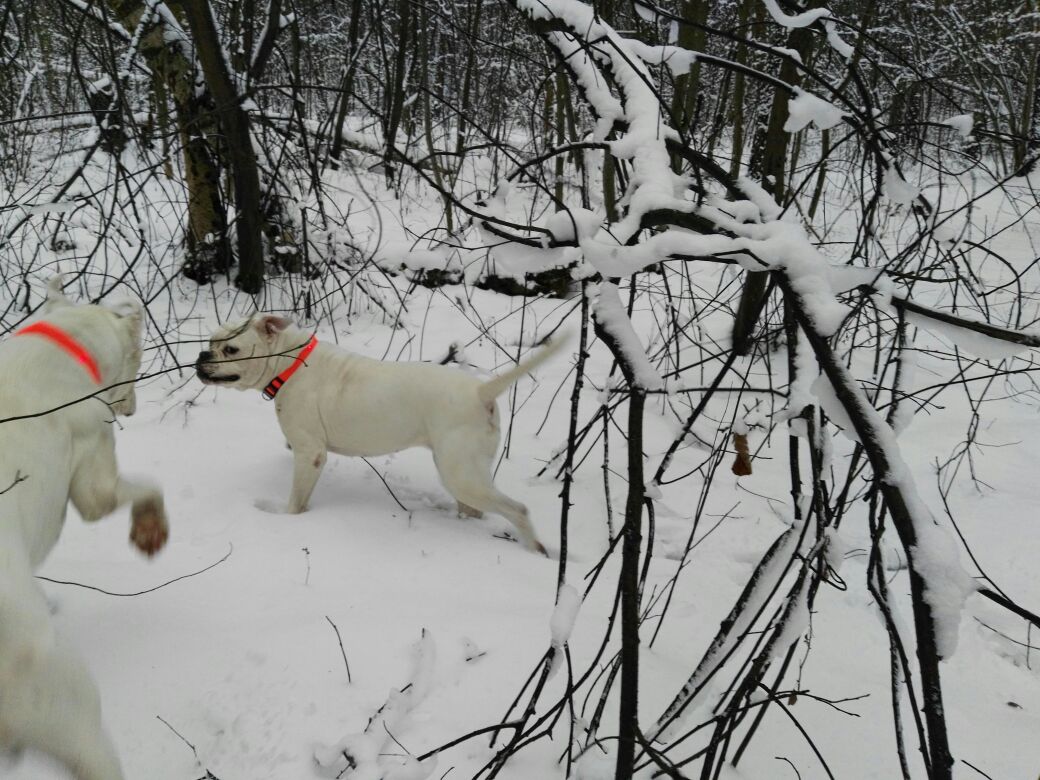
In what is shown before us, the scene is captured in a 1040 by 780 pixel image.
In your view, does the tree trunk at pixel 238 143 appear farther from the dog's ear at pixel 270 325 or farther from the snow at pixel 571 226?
the snow at pixel 571 226

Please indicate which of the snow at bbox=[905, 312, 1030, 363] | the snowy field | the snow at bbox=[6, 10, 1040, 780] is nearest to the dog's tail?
the snow at bbox=[6, 10, 1040, 780]

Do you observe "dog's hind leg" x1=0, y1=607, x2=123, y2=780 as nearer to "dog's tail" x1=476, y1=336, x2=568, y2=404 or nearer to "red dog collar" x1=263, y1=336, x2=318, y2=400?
"dog's tail" x1=476, y1=336, x2=568, y2=404

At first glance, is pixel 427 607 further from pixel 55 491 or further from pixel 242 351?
pixel 242 351

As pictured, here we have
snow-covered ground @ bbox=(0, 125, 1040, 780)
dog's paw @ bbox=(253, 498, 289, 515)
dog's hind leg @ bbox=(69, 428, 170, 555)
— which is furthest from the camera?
dog's paw @ bbox=(253, 498, 289, 515)

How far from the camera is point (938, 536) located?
0.85 metres

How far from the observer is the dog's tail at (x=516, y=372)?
2678 millimetres

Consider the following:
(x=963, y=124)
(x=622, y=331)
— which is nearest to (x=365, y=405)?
(x=622, y=331)

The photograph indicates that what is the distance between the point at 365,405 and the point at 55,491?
4.70 feet

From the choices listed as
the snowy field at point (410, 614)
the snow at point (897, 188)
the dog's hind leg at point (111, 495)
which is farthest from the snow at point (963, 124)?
the dog's hind leg at point (111, 495)

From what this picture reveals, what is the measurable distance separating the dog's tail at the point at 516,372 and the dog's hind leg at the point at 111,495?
1.34m

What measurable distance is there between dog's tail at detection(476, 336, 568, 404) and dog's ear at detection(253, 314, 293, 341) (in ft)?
3.32

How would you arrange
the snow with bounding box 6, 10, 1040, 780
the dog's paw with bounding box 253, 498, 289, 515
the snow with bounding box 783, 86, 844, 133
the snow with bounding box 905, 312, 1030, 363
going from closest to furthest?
the snow with bounding box 905, 312, 1030, 363 → the snow with bounding box 6, 10, 1040, 780 → the snow with bounding box 783, 86, 844, 133 → the dog's paw with bounding box 253, 498, 289, 515

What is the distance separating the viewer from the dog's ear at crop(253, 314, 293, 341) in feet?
10.6

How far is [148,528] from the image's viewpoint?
2.24 metres
